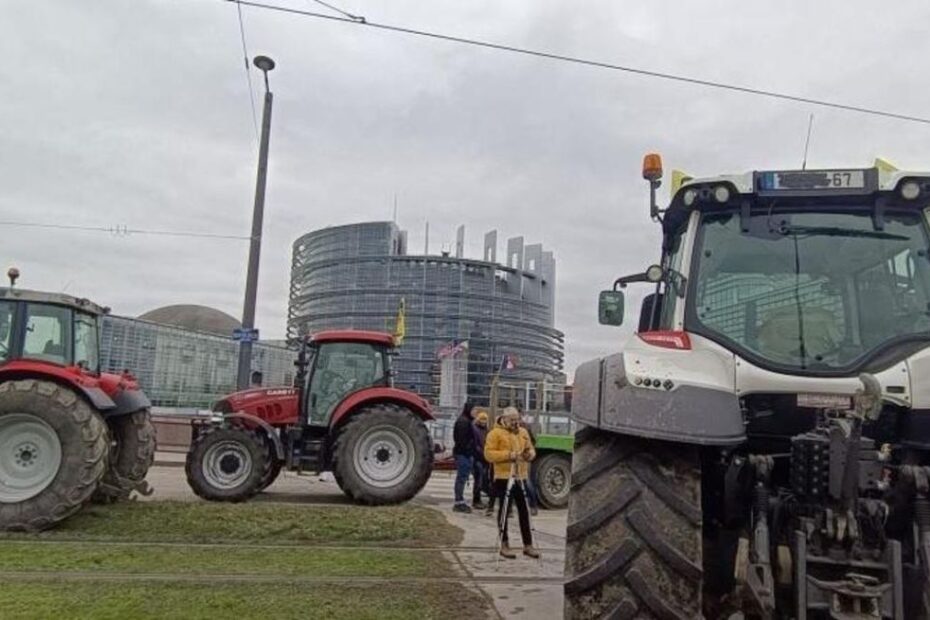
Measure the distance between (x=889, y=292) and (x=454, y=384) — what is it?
82.1 feet

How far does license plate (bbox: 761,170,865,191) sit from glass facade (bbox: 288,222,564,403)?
2314 centimetres

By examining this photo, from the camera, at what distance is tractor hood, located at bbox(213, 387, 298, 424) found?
12.1 m

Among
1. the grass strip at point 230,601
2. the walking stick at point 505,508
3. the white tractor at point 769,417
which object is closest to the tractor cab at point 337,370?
the walking stick at point 505,508

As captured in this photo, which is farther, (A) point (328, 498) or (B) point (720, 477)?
(A) point (328, 498)

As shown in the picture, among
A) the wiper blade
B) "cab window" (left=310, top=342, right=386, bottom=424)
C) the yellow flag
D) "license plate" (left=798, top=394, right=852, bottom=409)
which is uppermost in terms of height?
the yellow flag

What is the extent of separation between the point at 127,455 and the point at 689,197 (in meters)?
8.45

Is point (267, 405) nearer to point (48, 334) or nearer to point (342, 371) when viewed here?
point (342, 371)

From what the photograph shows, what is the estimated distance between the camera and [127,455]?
33.4 feet

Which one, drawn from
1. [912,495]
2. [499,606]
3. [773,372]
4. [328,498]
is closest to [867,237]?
[773,372]

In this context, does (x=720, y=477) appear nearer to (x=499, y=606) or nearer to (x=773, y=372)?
(x=773, y=372)

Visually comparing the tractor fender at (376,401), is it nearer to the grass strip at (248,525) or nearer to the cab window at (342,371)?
the cab window at (342,371)

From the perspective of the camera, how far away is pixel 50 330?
912 cm

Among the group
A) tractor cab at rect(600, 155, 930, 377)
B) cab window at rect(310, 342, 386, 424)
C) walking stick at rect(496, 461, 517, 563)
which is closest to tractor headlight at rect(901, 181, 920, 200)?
tractor cab at rect(600, 155, 930, 377)

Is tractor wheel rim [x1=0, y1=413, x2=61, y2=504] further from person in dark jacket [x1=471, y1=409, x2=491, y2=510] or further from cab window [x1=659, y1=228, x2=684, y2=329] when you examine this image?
cab window [x1=659, y1=228, x2=684, y2=329]
